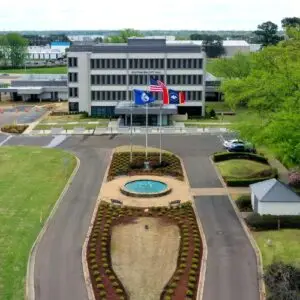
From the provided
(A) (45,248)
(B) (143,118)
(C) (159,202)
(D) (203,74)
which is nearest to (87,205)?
(C) (159,202)

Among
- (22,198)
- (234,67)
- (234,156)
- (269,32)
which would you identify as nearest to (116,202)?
(22,198)

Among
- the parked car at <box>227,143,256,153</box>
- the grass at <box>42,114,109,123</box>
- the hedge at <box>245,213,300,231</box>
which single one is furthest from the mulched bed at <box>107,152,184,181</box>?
the grass at <box>42,114,109,123</box>

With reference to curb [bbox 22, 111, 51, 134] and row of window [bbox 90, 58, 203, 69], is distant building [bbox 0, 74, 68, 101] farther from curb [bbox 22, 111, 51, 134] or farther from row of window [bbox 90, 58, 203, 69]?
row of window [bbox 90, 58, 203, 69]

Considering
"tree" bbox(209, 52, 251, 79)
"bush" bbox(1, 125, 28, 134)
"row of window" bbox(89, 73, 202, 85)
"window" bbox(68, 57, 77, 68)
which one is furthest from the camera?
"tree" bbox(209, 52, 251, 79)

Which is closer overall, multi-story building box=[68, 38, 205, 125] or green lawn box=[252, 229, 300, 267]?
green lawn box=[252, 229, 300, 267]

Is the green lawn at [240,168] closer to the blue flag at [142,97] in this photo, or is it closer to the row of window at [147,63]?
the blue flag at [142,97]

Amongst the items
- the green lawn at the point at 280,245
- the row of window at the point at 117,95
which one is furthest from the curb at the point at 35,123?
the green lawn at the point at 280,245
